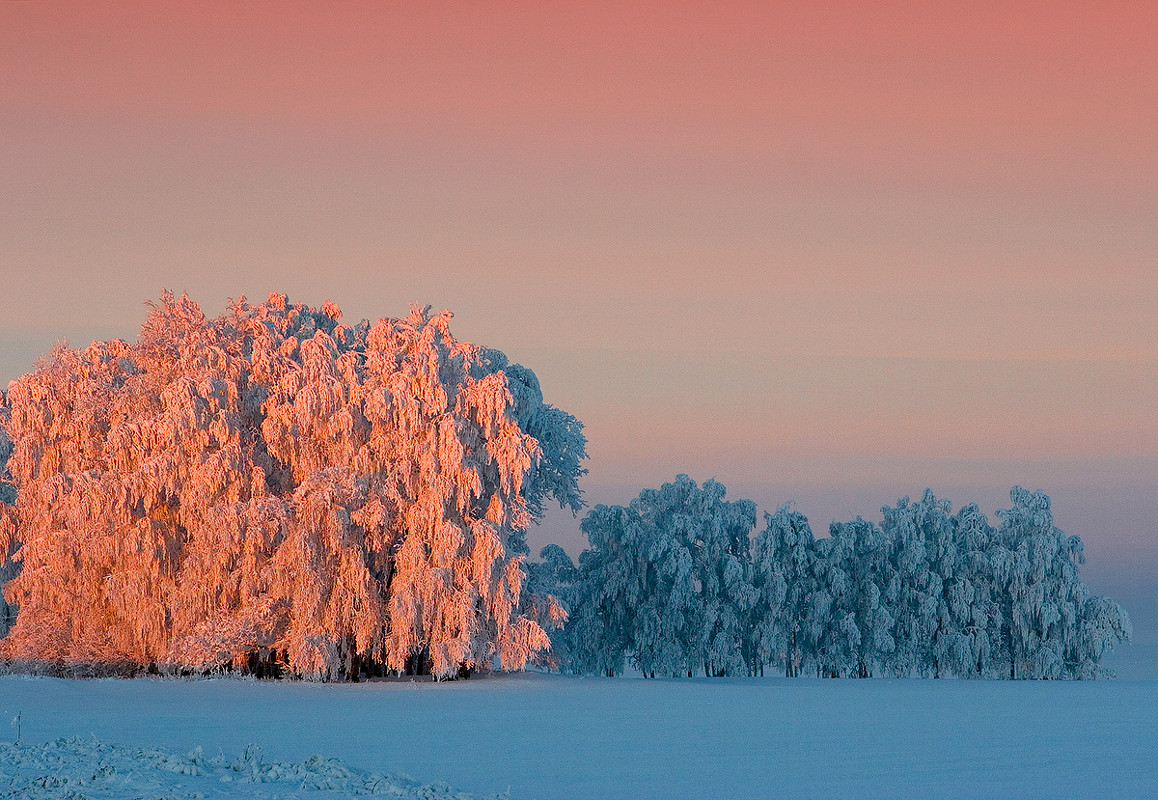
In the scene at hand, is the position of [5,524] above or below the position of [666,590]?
above

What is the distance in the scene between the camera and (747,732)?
725 inches

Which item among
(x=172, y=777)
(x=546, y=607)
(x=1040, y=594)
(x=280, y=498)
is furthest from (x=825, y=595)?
(x=172, y=777)

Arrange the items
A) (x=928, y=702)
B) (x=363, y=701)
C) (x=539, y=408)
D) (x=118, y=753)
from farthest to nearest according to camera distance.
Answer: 1. (x=539, y=408)
2. (x=928, y=702)
3. (x=363, y=701)
4. (x=118, y=753)

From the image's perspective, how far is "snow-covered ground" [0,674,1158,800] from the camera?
11664mm

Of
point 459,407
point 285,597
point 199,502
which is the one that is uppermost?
point 459,407

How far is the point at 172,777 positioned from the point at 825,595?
31.2m

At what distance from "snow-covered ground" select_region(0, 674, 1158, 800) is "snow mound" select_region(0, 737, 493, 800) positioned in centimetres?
3

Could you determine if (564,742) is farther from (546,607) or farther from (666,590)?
(666,590)

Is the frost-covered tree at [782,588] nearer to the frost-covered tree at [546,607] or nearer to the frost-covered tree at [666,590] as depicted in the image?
the frost-covered tree at [666,590]

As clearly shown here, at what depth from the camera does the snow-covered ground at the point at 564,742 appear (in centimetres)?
1166

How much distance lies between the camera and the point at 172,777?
1102cm

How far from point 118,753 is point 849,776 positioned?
7101mm

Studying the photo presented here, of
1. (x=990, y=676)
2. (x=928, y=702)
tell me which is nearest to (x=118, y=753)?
(x=928, y=702)

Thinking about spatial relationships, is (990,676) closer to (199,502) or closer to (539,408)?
(539,408)
